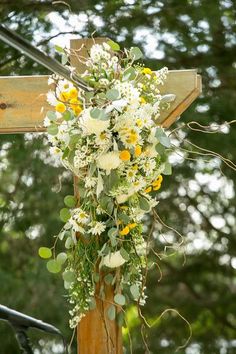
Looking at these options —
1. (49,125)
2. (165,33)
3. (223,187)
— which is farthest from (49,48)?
(49,125)

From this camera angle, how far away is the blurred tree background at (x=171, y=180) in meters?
4.44

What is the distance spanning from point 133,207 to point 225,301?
250 centimetres

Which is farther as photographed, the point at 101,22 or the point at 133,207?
the point at 101,22

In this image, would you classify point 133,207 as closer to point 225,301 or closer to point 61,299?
point 61,299

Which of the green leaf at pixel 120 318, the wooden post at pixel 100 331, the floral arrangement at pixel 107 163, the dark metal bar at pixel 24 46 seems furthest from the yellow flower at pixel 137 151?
the dark metal bar at pixel 24 46

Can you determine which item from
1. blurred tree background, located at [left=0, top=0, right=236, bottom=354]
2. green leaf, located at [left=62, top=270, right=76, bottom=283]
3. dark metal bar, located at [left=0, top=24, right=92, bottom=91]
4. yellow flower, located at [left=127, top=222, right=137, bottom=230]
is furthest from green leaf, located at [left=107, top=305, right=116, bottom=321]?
blurred tree background, located at [left=0, top=0, right=236, bottom=354]

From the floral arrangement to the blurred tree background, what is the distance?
1969 millimetres

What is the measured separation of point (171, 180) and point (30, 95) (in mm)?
2071

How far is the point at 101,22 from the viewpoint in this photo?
14.9 ft

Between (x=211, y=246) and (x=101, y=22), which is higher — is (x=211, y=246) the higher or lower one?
the lower one

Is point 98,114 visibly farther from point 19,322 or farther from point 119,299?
point 19,322

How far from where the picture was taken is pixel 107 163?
2.17 meters

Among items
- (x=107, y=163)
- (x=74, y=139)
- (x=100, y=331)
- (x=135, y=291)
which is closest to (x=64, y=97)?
A: (x=74, y=139)

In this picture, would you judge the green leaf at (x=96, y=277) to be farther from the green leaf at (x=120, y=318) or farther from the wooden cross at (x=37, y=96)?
the wooden cross at (x=37, y=96)
